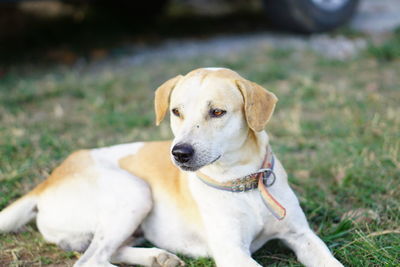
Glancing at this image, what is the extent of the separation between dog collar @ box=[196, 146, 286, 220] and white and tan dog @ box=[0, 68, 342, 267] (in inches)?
1.1

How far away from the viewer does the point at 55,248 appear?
11.7ft

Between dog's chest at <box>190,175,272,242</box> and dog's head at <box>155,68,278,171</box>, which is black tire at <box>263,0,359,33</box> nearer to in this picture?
→ dog's head at <box>155,68,278,171</box>

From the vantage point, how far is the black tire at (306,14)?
7.65 metres

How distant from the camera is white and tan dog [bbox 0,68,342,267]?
3088 millimetres

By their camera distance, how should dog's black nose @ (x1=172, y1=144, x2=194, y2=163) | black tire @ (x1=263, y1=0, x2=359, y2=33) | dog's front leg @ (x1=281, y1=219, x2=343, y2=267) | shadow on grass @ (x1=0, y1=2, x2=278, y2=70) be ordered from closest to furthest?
dog's black nose @ (x1=172, y1=144, x2=194, y2=163) → dog's front leg @ (x1=281, y1=219, x2=343, y2=267) → black tire @ (x1=263, y1=0, x2=359, y2=33) → shadow on grass @ (x1=0, y1=2, x2=278, y2=70)

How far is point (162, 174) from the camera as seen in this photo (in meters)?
3.62

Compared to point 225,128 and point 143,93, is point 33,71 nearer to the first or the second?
point 143,93

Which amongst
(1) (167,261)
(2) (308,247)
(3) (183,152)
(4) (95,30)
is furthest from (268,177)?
(4) (95,30)

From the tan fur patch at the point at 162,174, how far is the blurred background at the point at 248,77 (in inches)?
13.4

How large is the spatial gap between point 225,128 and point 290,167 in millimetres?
1581

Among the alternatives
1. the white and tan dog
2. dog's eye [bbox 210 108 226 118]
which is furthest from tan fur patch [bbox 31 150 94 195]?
A: dog's eye [bbox 210 108 226 118]

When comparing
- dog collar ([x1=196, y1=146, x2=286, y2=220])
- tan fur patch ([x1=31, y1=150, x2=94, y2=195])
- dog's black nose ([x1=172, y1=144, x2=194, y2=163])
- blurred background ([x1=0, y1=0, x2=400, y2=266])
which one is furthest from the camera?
blurred background ([x1=0, y1=0, x2=400, y2=266])

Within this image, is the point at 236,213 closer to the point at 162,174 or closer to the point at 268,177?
the point at 268,177

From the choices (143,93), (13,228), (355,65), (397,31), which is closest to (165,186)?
(13,228)
